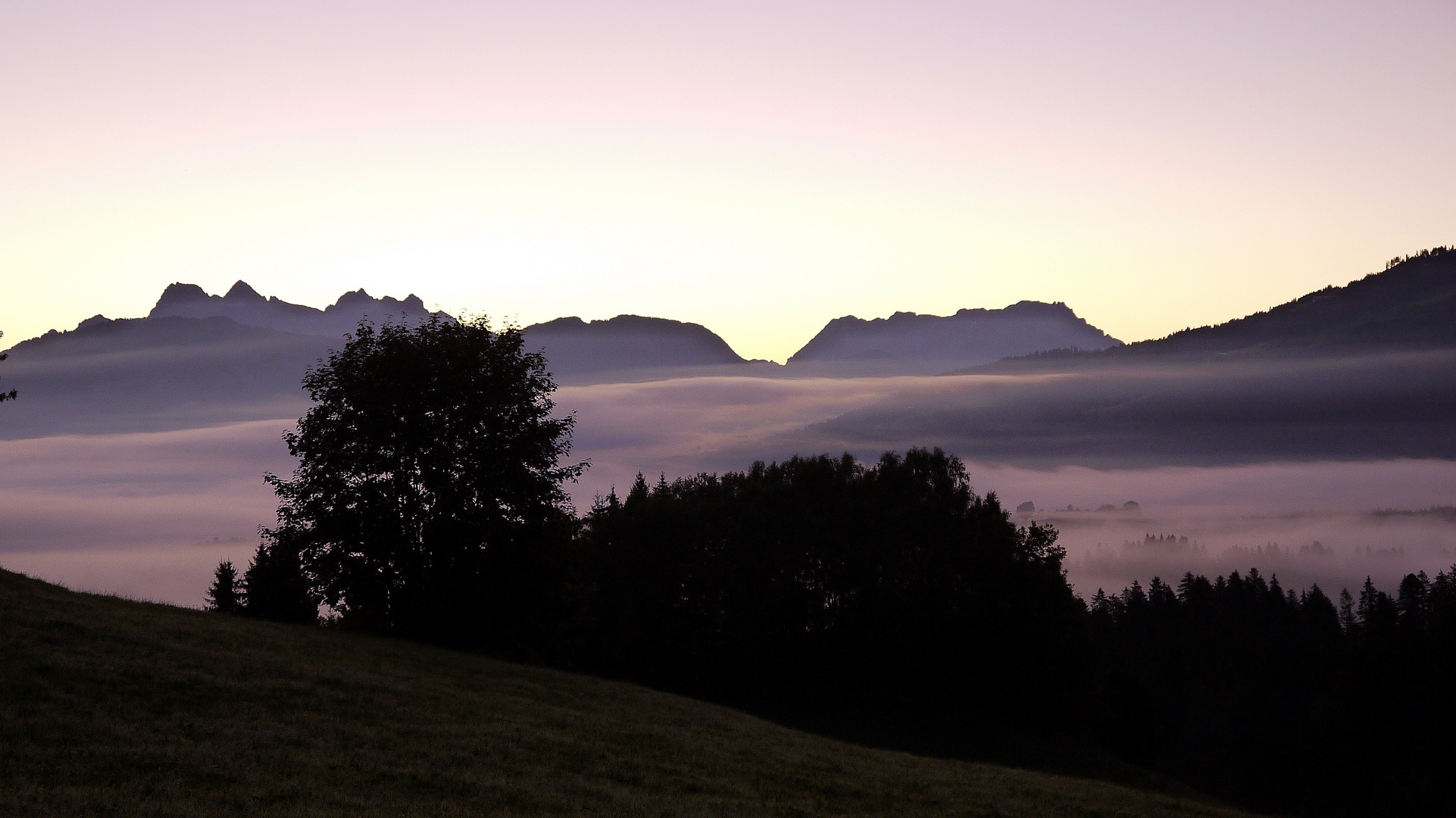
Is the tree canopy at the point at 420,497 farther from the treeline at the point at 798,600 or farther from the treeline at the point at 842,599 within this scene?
the treeline at the point at 842,599

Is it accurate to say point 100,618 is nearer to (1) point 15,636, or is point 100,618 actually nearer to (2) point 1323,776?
(1) point 15,636

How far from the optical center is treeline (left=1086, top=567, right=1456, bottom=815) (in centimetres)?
9288

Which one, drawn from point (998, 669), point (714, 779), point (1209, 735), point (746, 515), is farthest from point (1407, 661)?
point (714, 779)

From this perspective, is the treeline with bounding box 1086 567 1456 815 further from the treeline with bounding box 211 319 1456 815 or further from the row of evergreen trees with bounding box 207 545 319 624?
the row of evergreen trees with bounding box 207 545 319 624

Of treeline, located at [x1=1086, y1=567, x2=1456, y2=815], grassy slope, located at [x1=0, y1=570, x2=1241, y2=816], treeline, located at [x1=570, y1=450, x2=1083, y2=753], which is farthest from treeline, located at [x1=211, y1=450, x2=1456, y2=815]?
grassy slope, located at [x1=0, y1=570, x2=1241, y2=816]

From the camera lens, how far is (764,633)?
8100 cm

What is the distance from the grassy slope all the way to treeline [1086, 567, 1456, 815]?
53.3 metres

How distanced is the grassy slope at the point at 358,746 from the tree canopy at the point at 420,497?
403 inches

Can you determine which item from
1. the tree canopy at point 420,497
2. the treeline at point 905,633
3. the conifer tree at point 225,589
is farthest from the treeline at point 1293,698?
the conifer tree at point 225,589

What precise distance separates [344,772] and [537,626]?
1148 inches

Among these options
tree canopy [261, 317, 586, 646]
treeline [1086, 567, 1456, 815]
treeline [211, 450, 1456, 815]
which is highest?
tree canopy [261, 317, 586, 646]

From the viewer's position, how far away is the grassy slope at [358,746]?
772 inches

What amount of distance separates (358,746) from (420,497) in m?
24.4

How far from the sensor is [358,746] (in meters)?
23.6
